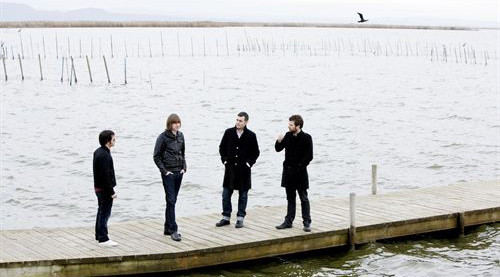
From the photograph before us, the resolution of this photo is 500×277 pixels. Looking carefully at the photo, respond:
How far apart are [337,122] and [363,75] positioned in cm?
3865

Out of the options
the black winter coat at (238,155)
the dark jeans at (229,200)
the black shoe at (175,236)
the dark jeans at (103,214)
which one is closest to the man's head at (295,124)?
the black winter coat at (238,155)

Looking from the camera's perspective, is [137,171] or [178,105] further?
[178,105]

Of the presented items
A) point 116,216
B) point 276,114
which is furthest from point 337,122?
point 116,216

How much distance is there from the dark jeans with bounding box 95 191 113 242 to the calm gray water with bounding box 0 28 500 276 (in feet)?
Result: 6.69

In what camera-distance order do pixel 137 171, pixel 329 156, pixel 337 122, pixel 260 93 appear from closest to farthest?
pixel 137 171 < pixel 329 156 < pixel 337 122 < pixel 260 93

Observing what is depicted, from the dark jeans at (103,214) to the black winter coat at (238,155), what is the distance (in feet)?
7.53

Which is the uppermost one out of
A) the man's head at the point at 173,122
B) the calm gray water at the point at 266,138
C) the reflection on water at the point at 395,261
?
the man's head at the point at 173,122

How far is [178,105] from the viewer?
5488cm

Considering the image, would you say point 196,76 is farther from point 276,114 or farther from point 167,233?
point 167,233

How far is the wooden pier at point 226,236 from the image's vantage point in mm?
13977

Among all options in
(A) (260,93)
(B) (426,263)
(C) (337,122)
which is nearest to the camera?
(B) (426,263)

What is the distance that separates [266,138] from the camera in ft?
129

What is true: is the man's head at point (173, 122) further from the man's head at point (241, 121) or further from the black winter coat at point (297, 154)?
the black winter coat at point (297, 154)

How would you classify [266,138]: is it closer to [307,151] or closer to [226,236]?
[226,236]
